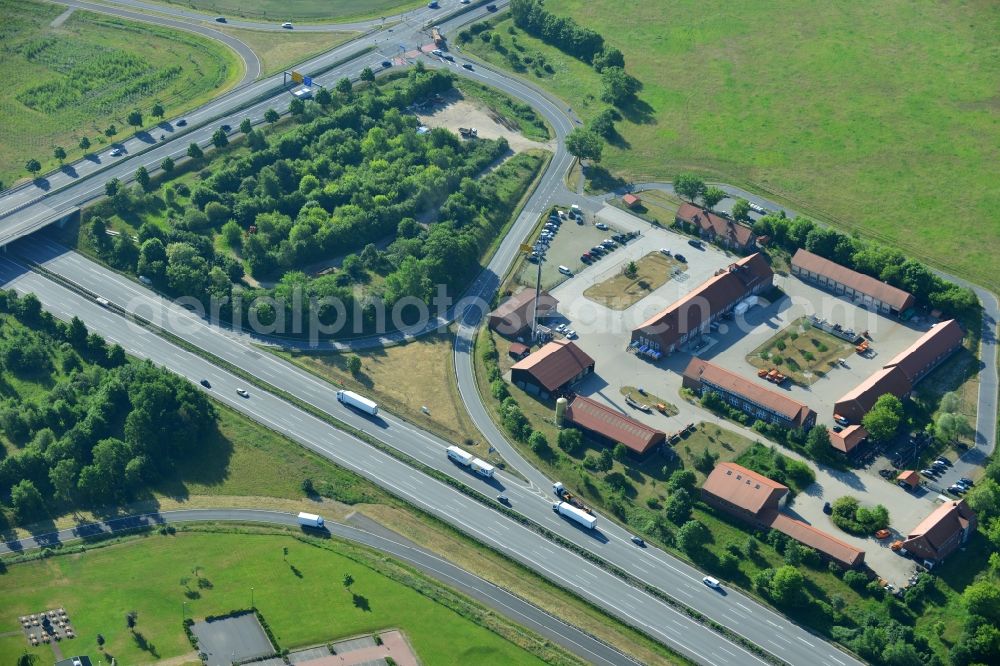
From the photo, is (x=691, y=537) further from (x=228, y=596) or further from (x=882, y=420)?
(x=228, y=596)

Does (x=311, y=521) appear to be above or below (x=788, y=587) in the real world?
below

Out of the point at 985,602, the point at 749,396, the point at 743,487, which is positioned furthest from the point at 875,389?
the point at 985,602

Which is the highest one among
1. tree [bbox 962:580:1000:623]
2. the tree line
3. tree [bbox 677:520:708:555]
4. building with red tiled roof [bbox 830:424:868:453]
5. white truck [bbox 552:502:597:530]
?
building with red tiled roof [bbox 830:424:868:453]

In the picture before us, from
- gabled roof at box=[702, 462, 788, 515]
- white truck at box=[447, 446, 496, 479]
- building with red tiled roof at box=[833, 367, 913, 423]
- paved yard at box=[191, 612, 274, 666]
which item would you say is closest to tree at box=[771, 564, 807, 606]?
gabled roof at box=[702, 462, 788, 515]

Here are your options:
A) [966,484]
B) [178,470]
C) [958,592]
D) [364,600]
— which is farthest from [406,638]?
[966,484]

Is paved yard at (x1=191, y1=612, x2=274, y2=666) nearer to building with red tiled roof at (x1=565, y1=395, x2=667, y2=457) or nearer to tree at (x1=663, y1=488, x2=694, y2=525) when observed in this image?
tree at (x1=663, y1=488, x2=694, y2=525)

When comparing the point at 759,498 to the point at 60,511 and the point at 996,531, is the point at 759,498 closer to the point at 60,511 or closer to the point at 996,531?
the point at 996,531

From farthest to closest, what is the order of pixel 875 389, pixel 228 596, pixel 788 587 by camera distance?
pixel 875 389 < pixel 228 596 < pixel 788 587
